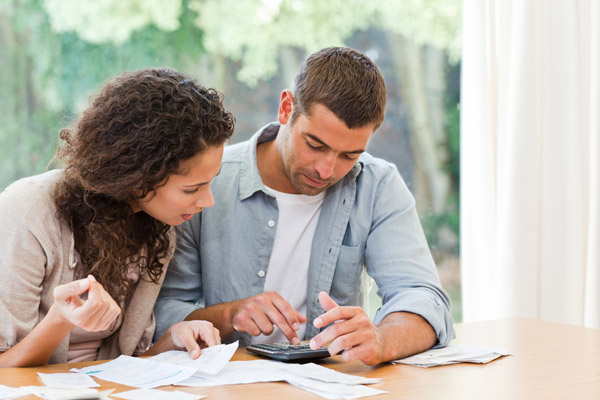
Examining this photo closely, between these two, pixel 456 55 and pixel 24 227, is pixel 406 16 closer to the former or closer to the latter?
pixel 456 55

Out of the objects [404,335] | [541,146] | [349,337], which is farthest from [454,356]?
[541,146]

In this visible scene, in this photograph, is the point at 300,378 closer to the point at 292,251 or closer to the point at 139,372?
the point at 139,372

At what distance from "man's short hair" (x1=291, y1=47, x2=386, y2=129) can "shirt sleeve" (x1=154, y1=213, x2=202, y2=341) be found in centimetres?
41

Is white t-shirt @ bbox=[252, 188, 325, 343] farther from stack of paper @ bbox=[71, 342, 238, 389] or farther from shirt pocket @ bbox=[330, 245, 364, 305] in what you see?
stack of paper @ bbox=[71, 342, 238, 389]

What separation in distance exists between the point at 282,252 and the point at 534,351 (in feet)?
2.28

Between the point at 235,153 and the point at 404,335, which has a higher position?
the point at 235,153

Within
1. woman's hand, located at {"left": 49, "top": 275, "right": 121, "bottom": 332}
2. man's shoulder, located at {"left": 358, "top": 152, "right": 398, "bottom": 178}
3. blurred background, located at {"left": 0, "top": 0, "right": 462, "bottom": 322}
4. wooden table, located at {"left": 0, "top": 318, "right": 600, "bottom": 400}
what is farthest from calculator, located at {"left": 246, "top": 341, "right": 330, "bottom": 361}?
blurred background, located at {"left": 0, "top": 0, "right": 462, "bottom": 322}

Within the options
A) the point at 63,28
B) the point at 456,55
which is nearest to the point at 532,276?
the point at 456,55

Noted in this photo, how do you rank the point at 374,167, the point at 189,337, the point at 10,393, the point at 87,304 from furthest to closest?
the point at 374,167
the point at 189,337
the point at 87,304
the point at 10,393

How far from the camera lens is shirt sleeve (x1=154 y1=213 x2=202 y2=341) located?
1.82m

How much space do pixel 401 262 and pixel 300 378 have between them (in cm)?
62

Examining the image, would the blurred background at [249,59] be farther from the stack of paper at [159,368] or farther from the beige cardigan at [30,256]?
the stack of paper at [159,368]

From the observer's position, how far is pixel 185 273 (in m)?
1.86

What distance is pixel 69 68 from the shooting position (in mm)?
2723
